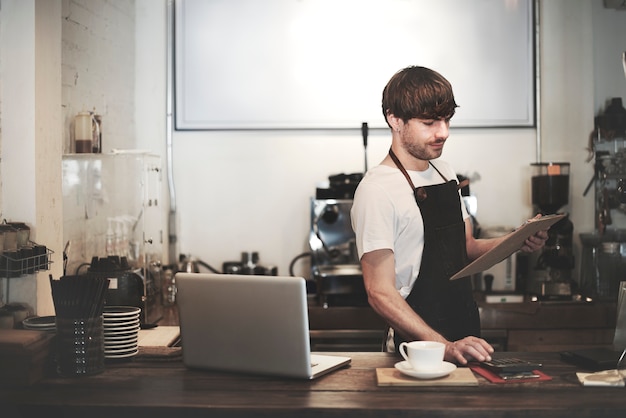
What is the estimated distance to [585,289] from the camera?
4598 millimetres

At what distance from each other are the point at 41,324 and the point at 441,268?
134 cm

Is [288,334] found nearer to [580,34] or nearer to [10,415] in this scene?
[10,415]

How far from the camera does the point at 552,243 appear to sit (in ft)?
14.9

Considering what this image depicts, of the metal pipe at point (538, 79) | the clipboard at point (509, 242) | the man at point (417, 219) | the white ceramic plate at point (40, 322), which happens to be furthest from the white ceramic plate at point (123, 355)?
the metal pipe at point (538, 79)

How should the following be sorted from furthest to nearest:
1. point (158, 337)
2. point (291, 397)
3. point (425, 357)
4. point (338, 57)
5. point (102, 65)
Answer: point (338, 57)
point (102, 65)
point (158, 337)
point (425, 357)
point (291, 397)

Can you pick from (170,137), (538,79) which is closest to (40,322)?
(170,137)

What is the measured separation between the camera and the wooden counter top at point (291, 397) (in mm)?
2010

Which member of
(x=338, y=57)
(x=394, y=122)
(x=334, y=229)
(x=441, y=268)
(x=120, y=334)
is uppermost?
(x=338, y=57)

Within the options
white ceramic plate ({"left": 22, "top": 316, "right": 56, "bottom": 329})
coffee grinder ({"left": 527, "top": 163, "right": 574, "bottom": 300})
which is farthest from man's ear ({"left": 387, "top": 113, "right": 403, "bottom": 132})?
coffee grinder ({"left": 527, "top": 163, "right": 574, "bottom": 300})

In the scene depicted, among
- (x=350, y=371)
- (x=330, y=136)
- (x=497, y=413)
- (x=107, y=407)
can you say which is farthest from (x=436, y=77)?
(x=330, y=136)

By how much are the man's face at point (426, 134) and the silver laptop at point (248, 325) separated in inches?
31.7

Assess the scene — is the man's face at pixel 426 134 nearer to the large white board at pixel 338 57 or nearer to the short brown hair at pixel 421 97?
the short brown hair at pixel 421 97

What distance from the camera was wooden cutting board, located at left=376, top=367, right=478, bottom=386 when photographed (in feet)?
7.16

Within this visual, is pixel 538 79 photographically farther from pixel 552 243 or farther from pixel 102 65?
pixel 102 65
